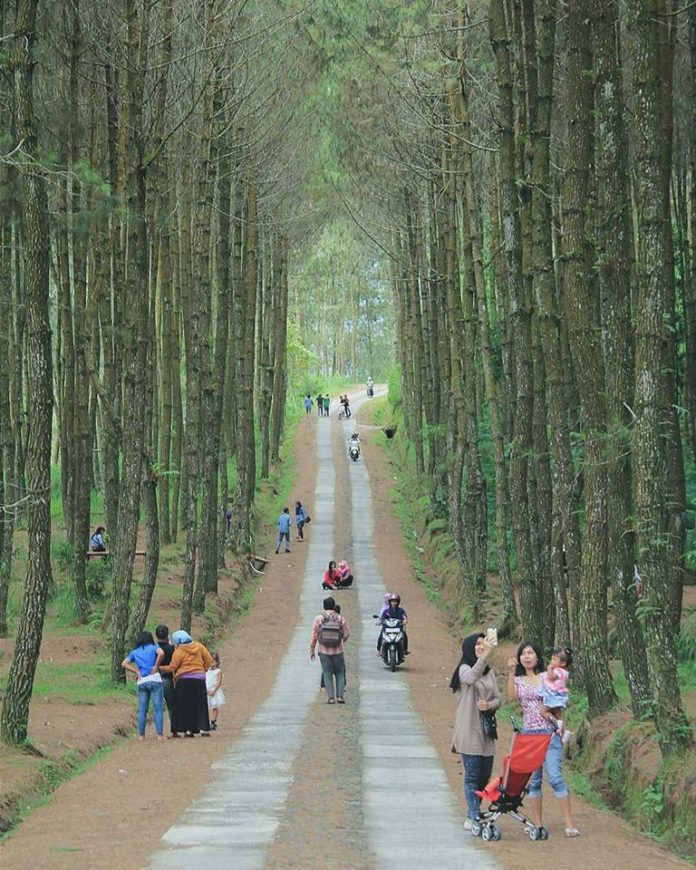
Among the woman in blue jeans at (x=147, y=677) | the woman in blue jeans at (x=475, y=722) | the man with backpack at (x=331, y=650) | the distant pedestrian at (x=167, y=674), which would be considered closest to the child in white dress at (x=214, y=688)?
the distant pedestrian at (x=167, y=674)

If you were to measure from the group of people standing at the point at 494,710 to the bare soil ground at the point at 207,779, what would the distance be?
44cm

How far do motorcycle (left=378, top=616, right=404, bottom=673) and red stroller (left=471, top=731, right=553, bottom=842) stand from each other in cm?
1548

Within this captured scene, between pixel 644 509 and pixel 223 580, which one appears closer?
pixel 644 509

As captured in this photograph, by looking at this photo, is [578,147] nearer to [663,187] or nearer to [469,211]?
[663,187]

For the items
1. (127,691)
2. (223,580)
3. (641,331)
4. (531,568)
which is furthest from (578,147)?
(223,580)

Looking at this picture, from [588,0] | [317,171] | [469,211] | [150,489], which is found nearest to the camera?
[588,0]

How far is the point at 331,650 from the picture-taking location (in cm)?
2270

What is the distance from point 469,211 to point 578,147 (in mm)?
12123

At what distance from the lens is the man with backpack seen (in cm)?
2264

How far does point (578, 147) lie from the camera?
17.0 m

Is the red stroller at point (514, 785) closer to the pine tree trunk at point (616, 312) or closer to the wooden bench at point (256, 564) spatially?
Answer: the pine tree trunk at point (616, 312)

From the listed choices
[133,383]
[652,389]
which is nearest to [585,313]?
[652,389]

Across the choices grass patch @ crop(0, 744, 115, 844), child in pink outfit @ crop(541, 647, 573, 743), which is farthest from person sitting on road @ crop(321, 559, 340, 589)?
child in pink outfit @ crop(541, 647, 573, 743)

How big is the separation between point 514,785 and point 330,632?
1123 centimetres
